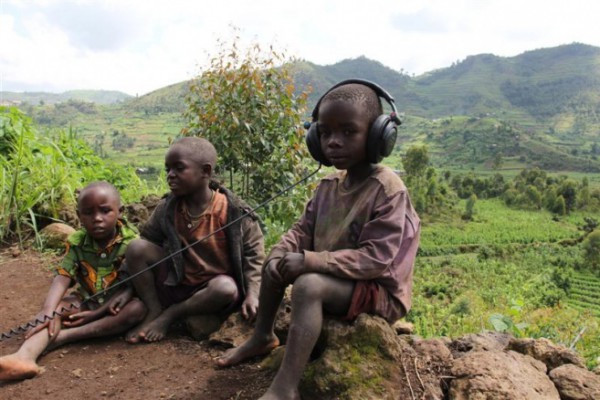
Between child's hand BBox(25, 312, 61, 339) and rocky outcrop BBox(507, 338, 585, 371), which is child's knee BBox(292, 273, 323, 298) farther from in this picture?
child's hand BBox(25, 312, 61, 339)

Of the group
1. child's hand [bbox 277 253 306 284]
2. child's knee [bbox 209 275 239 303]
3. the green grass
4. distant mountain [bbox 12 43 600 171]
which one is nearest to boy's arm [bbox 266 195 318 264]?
child's hand [bbox 277 253 306 284]

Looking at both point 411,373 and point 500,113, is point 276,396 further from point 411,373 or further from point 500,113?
point 500,113

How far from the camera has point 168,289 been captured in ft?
11.3

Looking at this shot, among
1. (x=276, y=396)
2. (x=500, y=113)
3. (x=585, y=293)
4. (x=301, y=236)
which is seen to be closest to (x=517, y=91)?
(x=500, y=113)

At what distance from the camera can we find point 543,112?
154750 millimetres

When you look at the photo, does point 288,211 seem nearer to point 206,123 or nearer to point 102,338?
point 206,123

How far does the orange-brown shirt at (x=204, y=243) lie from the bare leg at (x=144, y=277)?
0.24 meters

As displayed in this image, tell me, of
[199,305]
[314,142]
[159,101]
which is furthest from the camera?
[159,101]

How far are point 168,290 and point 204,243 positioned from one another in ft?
1.60

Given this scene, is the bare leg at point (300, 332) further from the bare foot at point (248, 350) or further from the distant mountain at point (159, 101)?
the distant mountain at point (159, 101)

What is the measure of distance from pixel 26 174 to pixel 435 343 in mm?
5591

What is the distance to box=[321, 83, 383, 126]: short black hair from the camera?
2395mm

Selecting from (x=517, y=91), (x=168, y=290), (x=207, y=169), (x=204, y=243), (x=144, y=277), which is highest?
(x=517, y=91)

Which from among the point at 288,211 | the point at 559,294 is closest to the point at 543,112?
the point at 559,294
